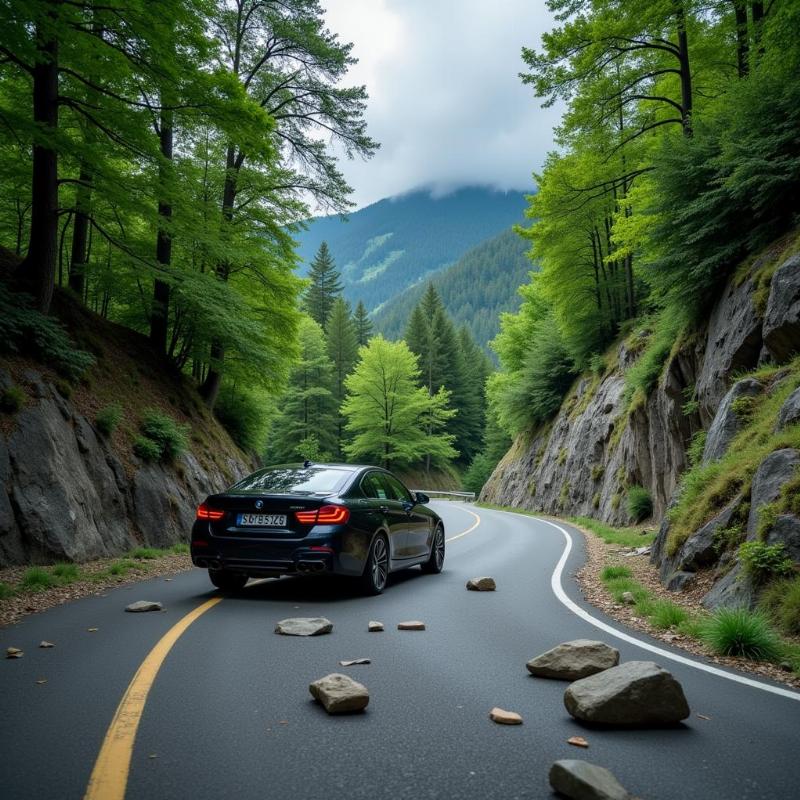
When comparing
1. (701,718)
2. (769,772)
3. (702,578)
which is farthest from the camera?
(702,578)

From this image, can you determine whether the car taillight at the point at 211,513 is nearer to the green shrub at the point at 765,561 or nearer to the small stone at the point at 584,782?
the small stone at the point at 584,782

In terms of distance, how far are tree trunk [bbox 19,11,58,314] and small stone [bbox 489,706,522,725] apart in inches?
474

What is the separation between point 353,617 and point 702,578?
4.18m

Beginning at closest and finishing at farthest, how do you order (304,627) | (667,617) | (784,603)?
(784,603) < (304,627) < (667,617)

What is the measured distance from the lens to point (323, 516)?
735 cm

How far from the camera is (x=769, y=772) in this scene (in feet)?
9.89

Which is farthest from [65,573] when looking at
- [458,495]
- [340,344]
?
[340,344]

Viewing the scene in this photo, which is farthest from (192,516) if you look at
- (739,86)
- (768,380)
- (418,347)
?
(418,347)

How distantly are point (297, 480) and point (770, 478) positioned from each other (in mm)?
5538

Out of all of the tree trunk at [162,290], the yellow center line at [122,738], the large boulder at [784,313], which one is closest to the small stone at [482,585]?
the yellow center line at [122,738]

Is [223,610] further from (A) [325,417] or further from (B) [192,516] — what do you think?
(A) [325,417]

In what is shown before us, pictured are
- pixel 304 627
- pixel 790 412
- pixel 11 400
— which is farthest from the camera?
pixel 11 400

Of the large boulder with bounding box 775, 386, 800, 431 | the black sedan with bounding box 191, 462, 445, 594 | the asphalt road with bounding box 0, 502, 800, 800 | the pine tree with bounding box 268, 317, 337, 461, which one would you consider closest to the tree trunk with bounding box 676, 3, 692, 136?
the large boulder with bounding box 775, 386, 800, 431

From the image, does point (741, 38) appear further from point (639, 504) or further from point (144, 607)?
point (144, 607)
